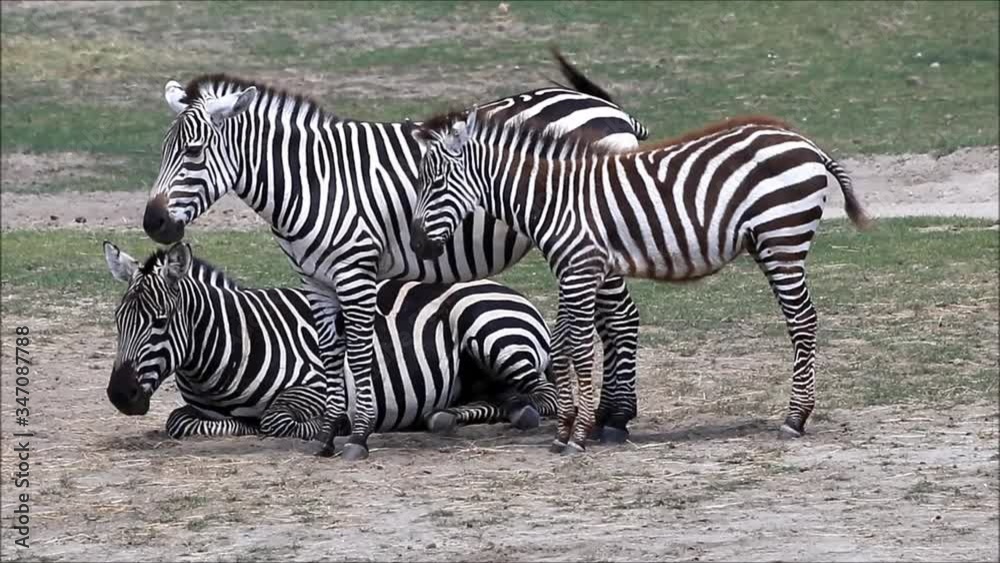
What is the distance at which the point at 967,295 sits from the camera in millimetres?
11555

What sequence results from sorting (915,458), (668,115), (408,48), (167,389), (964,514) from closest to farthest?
(964,514), (915,458), (167,389), (668,115), (408,48)

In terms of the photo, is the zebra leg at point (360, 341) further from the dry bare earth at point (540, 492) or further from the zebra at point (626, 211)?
the zebra at point (626, 211)

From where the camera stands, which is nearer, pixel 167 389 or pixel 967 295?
pixel 167 389

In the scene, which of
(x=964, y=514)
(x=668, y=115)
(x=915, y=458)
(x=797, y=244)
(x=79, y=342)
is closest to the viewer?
(x=964, y=514)

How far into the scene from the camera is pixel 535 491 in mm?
7457

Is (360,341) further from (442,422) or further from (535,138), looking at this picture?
(535,138)

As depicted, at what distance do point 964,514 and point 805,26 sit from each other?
56.8 ft

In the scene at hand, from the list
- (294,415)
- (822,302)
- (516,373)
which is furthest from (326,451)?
(822,302)

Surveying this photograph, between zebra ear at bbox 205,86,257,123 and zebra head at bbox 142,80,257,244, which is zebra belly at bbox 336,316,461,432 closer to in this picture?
zebra head at bbox 142,80,257,244

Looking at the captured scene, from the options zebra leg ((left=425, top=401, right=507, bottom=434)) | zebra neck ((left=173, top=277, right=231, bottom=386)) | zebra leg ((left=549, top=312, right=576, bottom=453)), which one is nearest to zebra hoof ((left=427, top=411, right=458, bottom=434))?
zebra leg ((left=425, top=401, right=507, bottom=434))

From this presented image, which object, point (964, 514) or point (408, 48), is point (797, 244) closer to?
point (964, 514)

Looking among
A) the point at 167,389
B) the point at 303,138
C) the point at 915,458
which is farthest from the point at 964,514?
the point at 167,389

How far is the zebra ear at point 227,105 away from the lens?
8320mm

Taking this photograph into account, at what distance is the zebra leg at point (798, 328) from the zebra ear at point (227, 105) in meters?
2.45
